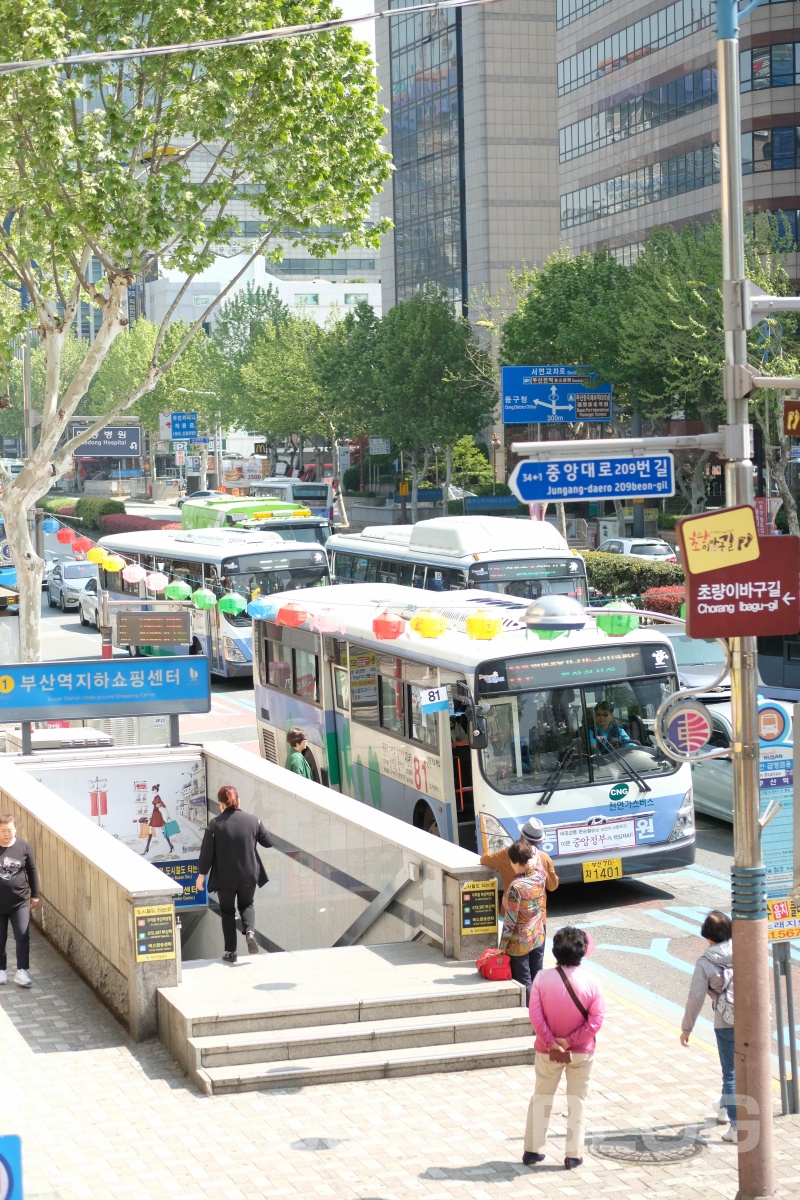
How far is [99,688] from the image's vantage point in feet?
56.5

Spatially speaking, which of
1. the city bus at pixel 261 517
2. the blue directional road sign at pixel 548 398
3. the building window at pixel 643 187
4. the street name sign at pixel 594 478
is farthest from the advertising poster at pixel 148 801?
the building window at pixel 643 187

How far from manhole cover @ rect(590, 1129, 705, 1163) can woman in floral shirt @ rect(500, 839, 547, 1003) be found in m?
1.95

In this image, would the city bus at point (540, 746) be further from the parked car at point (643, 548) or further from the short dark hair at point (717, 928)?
the parked car at point (643, 548)

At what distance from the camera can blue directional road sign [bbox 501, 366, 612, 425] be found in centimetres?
4947

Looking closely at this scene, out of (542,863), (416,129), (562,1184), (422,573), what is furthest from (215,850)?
(416,129)

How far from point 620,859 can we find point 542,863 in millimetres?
3964

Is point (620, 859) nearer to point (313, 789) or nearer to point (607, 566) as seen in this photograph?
point (313, 789)

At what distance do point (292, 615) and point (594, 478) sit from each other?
11134 millimetres

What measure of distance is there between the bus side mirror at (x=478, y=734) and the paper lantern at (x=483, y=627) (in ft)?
3.53

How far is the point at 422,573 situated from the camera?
92.6ft

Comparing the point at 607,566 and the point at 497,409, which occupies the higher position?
the point at 497,409

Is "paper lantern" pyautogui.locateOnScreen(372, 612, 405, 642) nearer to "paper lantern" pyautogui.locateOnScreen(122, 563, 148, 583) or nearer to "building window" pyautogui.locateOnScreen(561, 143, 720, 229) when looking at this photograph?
"paper lantern" pyautogui.locateOnScreen(122, 563, 148, 583)

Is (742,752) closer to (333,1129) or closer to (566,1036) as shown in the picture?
(566,1036)

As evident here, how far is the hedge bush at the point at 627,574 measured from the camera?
1368 inches
